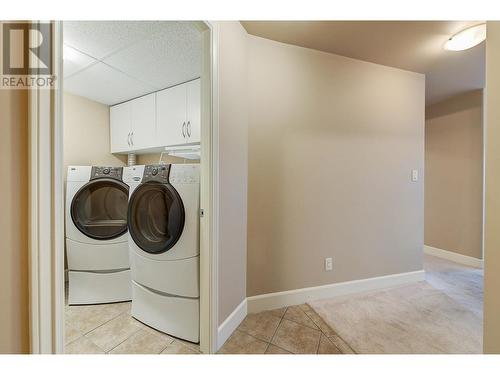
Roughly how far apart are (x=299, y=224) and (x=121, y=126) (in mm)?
2398

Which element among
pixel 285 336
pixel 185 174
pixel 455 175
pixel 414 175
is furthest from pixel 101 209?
pixel 455 175

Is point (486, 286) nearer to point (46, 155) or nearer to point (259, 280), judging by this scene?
point (259, 280)

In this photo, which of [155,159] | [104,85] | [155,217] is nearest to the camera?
[155,217]

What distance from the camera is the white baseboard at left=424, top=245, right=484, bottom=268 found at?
2721mm

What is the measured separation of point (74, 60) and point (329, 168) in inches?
94.8

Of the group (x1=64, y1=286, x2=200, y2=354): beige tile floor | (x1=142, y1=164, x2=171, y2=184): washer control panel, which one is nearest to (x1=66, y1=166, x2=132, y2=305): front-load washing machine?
(x1=64, y1=286, x2=200, y2=354): beige tile floor

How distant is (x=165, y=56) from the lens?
1.71 metres

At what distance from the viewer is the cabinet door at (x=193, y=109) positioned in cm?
204

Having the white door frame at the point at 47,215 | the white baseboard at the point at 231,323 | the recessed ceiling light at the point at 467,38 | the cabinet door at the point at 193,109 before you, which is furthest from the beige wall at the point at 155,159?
the recessed ceiling light at the point at 467,38

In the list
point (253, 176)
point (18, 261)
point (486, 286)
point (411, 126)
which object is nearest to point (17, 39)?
point (18, 261)

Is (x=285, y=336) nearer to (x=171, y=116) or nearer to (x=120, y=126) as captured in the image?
(x=171, y=116)

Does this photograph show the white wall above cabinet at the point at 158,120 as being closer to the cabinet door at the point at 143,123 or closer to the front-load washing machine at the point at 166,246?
the cabinet door at the point at 143,123

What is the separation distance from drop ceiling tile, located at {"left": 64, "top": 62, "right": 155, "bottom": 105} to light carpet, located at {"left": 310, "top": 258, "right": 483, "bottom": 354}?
9.07ft

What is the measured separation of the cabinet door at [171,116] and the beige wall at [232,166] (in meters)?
0.83
